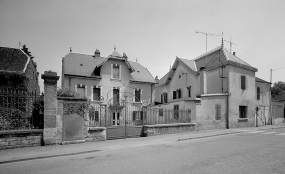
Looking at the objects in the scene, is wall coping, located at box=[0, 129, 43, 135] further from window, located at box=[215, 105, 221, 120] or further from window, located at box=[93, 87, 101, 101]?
window, located at box=[215, 105, 221, 120]

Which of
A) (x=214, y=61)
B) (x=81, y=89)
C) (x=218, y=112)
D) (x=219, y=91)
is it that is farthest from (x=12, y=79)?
(x=214, y=61)

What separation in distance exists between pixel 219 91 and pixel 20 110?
18.4 metres

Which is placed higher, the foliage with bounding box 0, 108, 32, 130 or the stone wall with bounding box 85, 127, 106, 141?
the foliage with bounding box 0, 108, 32, 130

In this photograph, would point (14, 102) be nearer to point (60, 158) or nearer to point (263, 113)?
point (60, 158)

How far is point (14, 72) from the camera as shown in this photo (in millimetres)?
14547

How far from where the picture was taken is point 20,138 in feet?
29.7

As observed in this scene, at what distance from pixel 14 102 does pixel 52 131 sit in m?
2.26

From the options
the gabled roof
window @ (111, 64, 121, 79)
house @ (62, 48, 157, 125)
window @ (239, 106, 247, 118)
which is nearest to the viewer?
window @ (239, 106, 247, 118)

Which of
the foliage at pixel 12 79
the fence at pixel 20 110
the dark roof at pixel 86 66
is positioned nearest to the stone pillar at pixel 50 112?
the fence at pixel 20 110

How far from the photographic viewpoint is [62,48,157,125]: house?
22.0 m

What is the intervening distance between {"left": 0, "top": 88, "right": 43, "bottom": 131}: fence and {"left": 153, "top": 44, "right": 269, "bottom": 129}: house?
11.6m

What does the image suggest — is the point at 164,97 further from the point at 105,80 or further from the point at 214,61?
the point at 105,80

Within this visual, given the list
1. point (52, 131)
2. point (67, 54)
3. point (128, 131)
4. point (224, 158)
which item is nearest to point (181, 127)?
point (128, 131)

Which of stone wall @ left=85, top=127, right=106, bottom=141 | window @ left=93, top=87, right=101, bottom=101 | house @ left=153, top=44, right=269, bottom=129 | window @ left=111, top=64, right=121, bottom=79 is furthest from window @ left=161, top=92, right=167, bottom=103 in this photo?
stone wall @ left=85, top=127, right=106, bottom=141
